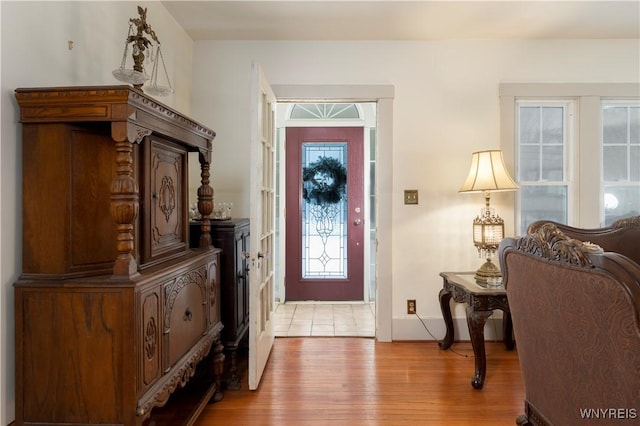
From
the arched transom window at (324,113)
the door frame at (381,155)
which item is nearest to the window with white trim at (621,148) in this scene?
the door frame at (381,155)

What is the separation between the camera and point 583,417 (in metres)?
1.13

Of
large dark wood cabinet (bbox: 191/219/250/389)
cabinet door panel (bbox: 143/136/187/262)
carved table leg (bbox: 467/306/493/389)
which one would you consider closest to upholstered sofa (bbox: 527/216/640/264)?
carved table leg (bbox: 467/306/493/389)

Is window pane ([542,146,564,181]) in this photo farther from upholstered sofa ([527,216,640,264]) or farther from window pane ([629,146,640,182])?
upholstered sofa ([527,216,640,264])

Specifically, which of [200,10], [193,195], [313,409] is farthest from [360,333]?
[200,10]

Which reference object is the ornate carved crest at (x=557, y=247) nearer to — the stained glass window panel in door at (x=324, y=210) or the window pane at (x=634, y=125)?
the window pane at (x=634, y=125)

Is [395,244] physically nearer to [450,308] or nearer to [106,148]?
[450,308]

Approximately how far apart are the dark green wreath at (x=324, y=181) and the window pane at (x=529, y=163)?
1.83m

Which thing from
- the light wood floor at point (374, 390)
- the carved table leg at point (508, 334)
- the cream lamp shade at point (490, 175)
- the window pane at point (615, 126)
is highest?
the window pane at point (615, 126)

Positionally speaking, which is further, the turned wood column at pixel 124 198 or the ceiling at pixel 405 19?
the ceiling at pixel 405 19

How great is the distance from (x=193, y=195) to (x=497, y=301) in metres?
2.39

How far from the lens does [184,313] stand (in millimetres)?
1729

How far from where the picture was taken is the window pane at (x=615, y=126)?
3201 millimetres

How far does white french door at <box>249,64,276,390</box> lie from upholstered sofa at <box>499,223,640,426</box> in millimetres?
1386

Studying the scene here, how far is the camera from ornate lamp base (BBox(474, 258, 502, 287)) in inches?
102
